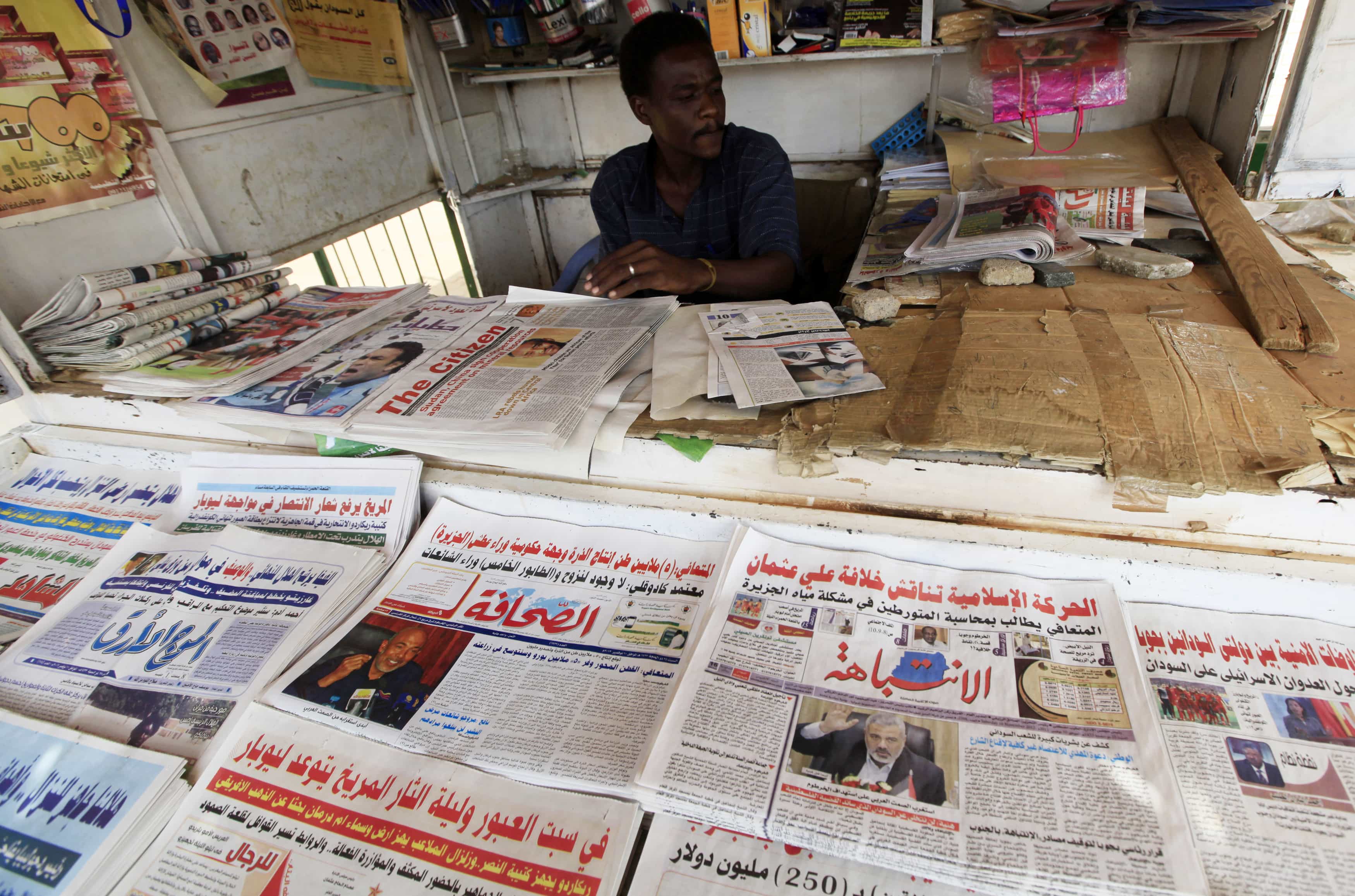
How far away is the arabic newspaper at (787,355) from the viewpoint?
0.84m

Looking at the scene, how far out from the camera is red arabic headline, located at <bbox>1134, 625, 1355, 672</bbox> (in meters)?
0.68

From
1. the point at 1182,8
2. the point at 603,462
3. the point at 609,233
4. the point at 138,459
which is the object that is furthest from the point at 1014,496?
the point at 1182,8

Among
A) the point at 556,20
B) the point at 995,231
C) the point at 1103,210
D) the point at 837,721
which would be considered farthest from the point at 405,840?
the point at 556,20

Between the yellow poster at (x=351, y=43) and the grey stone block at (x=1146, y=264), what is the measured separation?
2.28 m

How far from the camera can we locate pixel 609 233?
1.80 meters

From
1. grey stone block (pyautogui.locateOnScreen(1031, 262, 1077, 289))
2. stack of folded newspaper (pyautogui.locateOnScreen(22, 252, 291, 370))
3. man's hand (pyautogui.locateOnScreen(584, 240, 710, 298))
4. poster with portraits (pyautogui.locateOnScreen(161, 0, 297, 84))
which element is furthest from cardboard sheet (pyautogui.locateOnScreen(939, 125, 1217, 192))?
poster with portraits (pyautogui.locateOnScreen(161, 0, 297, 84))

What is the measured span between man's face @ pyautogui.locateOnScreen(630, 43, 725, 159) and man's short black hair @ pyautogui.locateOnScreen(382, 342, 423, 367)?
85 cm

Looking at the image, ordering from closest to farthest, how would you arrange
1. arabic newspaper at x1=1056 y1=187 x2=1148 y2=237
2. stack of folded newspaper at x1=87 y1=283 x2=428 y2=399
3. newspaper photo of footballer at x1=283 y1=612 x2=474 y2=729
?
newspaper photo of footballer at x1=283 y1=612 x2=474 y2=729 → stack of folded newspaper at x1=87 y1=283 x2=428 y2=399 → arabic newspaper at x1=1056 y1=187 x2=1148 y2=237

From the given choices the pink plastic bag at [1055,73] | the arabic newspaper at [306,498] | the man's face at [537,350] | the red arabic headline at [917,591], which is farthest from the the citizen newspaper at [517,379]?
the pink plastic bag at [1055,73]

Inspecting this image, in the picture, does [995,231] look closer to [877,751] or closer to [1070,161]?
[1070,161]

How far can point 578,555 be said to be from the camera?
92cm

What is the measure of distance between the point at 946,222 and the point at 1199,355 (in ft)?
2.26

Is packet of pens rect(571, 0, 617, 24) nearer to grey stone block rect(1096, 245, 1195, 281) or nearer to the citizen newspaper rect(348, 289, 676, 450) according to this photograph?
the citizen newspaper rect(348, 289, 676, 450)

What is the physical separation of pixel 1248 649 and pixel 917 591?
0.34 metres
